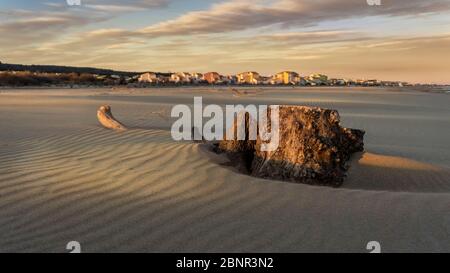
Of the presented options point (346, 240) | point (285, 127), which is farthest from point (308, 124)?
point (346, 240)

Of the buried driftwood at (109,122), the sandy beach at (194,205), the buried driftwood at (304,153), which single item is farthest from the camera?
the buried driftwood at (109,122)

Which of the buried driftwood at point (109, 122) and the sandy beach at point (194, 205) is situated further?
the buried driftwood at point (109, 122)

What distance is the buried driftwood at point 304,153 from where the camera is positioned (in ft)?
18.0

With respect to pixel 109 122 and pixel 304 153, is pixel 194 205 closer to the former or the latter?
pixel 304 153

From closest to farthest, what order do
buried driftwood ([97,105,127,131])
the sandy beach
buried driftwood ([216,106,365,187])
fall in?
the sandy beach < buried driftwood ([216,106,365,187]) < buried driftwood ([97,105,127,131])

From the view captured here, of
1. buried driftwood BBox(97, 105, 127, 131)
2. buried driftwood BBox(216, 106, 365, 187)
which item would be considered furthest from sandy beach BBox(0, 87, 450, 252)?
buried driftwood BBox(97, 105, 127, 131)

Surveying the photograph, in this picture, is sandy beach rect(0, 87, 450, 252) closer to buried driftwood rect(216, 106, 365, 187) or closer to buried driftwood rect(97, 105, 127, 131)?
buried driftwood rect(216, 106, 365, 187)

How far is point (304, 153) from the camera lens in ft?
18.3

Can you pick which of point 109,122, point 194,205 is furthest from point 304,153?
point 109,122

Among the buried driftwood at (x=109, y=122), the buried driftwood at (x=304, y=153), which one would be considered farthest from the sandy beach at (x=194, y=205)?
the buried driftwood at (x=109, y=122)

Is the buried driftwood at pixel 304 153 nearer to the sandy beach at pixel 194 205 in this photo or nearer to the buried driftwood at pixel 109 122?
the sandy beach at pixel 194 205

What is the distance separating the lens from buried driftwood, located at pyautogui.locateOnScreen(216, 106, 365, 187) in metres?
5.49

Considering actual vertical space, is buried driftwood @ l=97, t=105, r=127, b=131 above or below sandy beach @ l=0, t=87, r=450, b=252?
above

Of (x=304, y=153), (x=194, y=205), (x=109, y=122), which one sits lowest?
(x=194, y=205)
